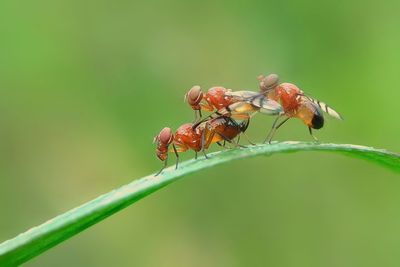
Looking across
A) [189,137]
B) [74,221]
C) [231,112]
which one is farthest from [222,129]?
[74,221]

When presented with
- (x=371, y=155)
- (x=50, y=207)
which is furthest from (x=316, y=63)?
(x=371, y=155)

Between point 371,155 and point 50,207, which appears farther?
point 50,207

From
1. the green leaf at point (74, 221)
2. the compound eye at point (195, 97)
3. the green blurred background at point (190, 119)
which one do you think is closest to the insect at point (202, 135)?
the compound eye at point (195, 97)

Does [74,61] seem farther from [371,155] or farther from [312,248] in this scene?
[371,155]

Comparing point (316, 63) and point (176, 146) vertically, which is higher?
point (316, 63)

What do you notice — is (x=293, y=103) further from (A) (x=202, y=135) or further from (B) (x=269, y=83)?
(A) (x=202, y=135)

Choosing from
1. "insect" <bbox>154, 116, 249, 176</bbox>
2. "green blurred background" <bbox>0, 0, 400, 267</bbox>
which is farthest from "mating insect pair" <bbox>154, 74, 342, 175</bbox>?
"green blurred background" <bbox>0, 0, 400, 267</bbox>

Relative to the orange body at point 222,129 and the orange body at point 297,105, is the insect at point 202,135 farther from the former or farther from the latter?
the orange body at point 297,105
